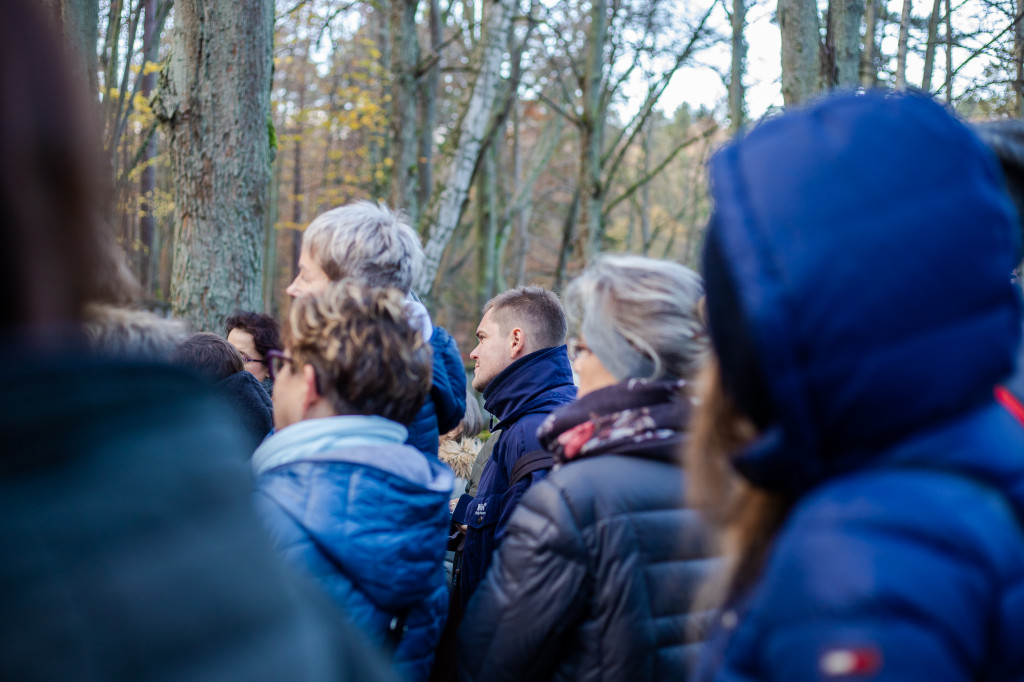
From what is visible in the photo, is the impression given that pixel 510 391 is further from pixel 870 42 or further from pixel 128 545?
pixel 870 42

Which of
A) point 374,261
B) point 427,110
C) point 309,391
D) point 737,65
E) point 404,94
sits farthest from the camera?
point 427,110

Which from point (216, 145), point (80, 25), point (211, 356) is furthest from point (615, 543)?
point (80, 25)

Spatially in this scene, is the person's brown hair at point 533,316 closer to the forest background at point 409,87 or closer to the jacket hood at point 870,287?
the forest background at point 409,87

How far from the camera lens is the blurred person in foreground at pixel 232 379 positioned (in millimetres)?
3629

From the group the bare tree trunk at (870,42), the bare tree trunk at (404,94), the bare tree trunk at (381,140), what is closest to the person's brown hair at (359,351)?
the bare tree trunk at (870,42)

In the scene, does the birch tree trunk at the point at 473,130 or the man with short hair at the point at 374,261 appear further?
the birch tree trunk at the point at 473,130

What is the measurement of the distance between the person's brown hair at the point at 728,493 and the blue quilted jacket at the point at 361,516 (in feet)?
3.17

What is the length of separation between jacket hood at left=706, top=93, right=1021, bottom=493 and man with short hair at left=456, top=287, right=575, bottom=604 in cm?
203

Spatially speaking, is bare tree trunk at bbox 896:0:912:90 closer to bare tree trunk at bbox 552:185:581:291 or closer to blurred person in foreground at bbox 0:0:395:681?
blurred person in foreground at bbox 0:0:395:681

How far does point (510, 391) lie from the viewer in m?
3.53

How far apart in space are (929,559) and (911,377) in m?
0.19

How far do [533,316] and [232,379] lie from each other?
157 centimetres

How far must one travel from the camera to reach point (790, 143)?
0.88 metres

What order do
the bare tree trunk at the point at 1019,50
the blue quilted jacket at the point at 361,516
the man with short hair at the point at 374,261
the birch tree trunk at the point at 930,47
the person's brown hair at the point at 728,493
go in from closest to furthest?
the person's brown hair at the point at 728,493 → the blue quilted jacket at the point at 361,516 → the man with short hair at the point at 374,261 → the bare tree trunk at the point at 1019,50 → the birch tree trunk at the point at 930,47
